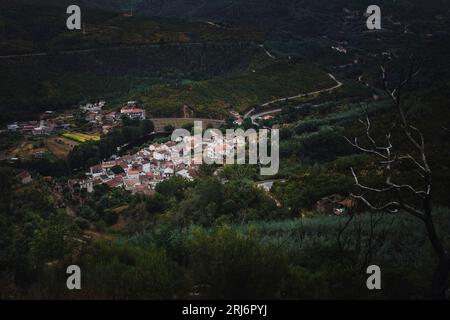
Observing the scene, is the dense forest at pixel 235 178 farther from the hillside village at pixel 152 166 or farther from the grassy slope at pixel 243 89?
the hillside village at pixel 152 166

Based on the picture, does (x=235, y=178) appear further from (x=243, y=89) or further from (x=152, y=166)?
(x=243, y=89)

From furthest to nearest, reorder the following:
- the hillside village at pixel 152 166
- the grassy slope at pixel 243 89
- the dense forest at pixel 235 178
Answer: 1. the grassy slope at pixel 243 89
2. the hillside village at pixel 152 166
3. the dense forest at pixel 235 178

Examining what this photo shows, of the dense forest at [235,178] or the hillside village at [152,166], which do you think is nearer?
the dense forest at [235,178]

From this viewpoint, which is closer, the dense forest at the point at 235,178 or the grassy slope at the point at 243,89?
the dense forest at the point at 235,178

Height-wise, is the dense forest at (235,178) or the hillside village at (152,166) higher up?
the dense forest at (235,178)

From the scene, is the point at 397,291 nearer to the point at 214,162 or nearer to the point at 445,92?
the point at 214,162

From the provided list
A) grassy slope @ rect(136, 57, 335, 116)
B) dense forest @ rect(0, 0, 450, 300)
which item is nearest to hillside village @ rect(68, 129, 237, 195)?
dense forest @ rect(0, 0, 450, 300)

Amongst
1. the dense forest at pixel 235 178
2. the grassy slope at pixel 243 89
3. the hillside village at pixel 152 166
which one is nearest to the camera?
the dense forest at pixel 235 178

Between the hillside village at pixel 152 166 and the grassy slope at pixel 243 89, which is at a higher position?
the grassy slope at pixel 243 89

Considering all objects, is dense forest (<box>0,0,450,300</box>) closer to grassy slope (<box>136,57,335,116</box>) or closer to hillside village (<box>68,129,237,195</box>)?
grassy slope (<box>136,57,335,116</box>)

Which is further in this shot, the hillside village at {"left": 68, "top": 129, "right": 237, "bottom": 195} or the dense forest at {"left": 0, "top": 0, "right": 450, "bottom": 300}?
the hillside village at {"left": 68, "top": 129, "right": 237, "bottom": 195}

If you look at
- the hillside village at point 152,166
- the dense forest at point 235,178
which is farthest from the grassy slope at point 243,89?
the hillside village at point 152,166

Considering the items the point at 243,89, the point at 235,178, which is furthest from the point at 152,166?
the point at 243,89

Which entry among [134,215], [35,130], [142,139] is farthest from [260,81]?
[134,215]
